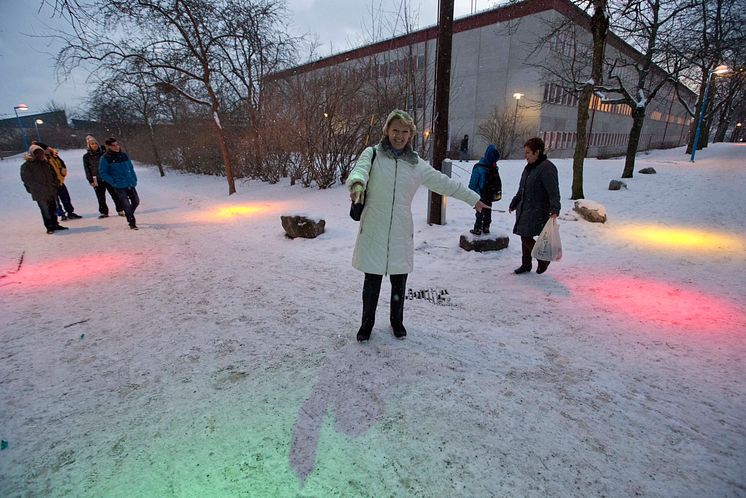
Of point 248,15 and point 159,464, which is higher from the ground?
point 248,15

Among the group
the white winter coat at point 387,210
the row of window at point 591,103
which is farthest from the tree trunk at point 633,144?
the white winter coat at point 387,210

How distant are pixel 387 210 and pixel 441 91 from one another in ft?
16.0

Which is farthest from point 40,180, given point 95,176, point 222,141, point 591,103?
point 591,103

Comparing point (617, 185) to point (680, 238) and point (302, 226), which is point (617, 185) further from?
point (302, 226)

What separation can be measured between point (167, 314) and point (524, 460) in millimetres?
3646

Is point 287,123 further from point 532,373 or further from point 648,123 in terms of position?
point 648,123

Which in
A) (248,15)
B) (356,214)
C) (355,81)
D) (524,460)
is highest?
(248,15)

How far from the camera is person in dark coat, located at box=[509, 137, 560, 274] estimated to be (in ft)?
14.3

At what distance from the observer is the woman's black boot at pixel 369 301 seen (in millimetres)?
3008

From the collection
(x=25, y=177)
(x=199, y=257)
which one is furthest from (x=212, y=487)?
(x=25, y=177)

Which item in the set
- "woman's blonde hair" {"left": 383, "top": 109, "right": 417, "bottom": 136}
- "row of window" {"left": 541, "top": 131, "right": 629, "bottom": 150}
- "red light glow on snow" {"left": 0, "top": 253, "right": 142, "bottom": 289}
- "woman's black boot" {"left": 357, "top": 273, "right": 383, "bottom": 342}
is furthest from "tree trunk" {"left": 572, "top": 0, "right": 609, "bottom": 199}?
"row of window" {"left": 541, "top": 131, "right": 629, "bottom": 150}

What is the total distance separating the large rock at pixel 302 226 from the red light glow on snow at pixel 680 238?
596 cm

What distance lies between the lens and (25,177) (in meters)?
7.01

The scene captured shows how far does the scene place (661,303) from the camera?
3.91 meters
